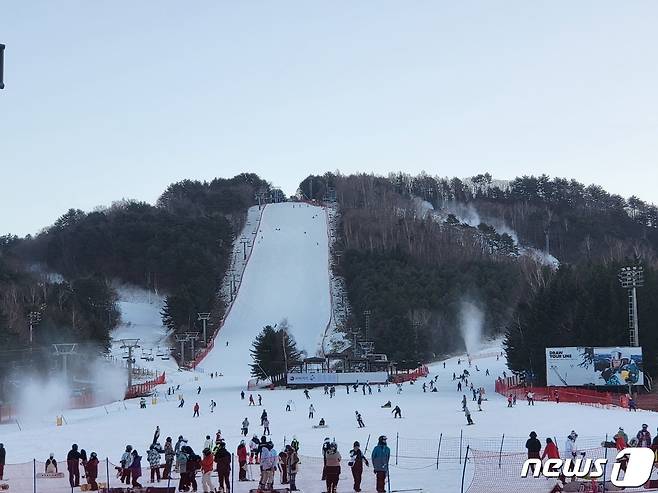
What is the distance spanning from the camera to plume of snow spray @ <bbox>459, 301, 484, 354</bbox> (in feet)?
282

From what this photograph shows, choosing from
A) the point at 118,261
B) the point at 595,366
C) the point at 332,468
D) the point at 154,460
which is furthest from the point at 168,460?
the point at 118,261

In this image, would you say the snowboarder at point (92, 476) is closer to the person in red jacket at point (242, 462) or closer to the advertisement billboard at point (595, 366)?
the person in red jacket at point (242, 462)

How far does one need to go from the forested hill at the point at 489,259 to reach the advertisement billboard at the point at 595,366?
600 centimetres

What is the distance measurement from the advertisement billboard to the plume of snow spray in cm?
4155

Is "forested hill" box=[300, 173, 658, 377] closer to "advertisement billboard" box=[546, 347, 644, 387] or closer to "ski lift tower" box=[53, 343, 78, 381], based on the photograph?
"advertisement billboard" box=[546, 347, 644, 387]

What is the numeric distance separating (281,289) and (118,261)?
2309 cm

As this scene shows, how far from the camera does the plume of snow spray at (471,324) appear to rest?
85.9 m

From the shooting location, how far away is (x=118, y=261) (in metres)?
115

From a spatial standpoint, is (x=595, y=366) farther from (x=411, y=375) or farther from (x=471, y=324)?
(x=471, y=324)

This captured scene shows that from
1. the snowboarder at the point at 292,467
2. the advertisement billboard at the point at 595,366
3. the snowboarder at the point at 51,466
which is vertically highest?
the advertisement billboard at the point at 595,366

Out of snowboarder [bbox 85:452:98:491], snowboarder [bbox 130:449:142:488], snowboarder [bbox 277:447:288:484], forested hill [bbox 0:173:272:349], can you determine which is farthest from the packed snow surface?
forested hill [bbox 0:173:272:349]

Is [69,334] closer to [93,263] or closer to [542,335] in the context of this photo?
[542,335]

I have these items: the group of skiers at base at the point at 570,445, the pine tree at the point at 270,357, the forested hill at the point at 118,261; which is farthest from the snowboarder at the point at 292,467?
the forested hill at the point at 118,261

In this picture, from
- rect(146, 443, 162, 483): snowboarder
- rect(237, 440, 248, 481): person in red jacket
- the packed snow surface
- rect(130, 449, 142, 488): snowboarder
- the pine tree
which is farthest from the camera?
the pine tree
